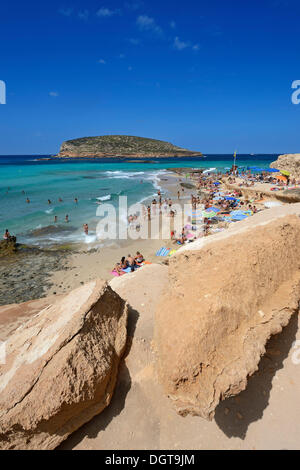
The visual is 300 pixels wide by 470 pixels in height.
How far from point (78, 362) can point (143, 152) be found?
165405 millimetres

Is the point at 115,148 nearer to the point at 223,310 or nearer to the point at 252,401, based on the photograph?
the point at 223,310

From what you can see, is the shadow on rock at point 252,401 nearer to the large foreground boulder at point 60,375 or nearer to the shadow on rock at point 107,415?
the shadow on rock at point 107,415

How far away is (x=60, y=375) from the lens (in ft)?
11.2

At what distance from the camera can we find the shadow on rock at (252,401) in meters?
3.70

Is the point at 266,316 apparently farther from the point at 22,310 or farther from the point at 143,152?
the point at 143,152

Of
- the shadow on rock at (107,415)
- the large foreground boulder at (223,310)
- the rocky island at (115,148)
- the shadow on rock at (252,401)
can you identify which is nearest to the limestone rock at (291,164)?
the large foreground boulder at (223,310)

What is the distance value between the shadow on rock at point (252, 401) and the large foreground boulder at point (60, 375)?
195 cm

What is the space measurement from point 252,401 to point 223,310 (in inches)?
61.8

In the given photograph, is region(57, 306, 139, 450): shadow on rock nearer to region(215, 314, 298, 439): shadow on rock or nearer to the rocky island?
region(215, 314, 298, 439): shadow on rock

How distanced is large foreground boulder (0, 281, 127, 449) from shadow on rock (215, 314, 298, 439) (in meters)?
1.95
